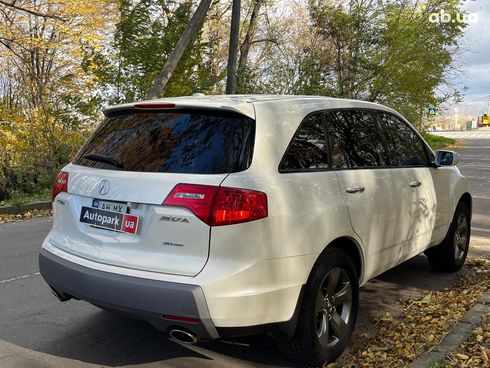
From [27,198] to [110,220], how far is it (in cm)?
949

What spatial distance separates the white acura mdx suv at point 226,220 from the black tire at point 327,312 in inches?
0.4

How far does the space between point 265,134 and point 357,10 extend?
19.9 meters

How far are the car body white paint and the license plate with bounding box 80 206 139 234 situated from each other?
0.14ft

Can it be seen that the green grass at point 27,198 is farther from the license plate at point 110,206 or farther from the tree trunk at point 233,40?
the license plate at point 110,206

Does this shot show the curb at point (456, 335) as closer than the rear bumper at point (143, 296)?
No

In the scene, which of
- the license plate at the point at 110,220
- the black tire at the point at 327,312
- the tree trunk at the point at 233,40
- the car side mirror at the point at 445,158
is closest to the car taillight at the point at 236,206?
the license plate at the point at 110,220

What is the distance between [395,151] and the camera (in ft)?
14.7

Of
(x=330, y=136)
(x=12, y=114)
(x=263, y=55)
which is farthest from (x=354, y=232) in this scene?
(x=263, y=55)

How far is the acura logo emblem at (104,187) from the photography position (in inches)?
123

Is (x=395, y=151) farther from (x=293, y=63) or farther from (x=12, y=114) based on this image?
(x=293, y=63)

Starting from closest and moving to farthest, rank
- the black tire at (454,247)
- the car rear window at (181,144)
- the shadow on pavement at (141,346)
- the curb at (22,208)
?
the car rear window at (181,144) < the shadow on pavement at (141,346) < the black tire at (454,247) < the curb at (22,208)

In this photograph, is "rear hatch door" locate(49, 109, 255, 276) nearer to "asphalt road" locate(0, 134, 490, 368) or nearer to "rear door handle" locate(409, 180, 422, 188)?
"asphalt road" locate(0, 134, 490, 368)

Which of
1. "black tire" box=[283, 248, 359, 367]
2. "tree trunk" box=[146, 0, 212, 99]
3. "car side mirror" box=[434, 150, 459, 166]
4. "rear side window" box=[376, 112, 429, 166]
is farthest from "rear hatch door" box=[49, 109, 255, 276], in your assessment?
"tree trunk" box=[146, 0, 212, 99]

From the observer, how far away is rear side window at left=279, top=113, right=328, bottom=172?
3209 millimetres
